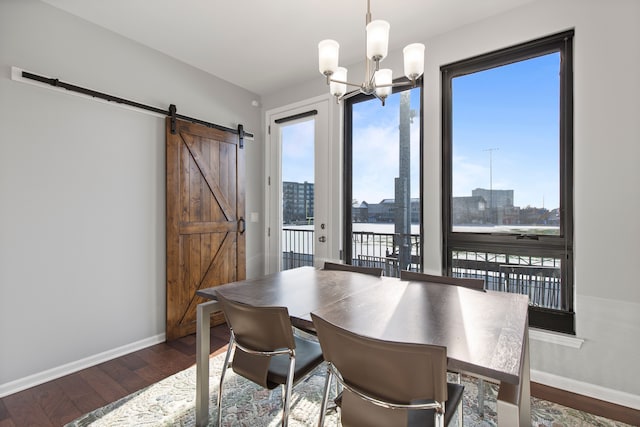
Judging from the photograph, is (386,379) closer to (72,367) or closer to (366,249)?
(366,249)

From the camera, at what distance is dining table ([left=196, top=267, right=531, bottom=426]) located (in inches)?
38.3

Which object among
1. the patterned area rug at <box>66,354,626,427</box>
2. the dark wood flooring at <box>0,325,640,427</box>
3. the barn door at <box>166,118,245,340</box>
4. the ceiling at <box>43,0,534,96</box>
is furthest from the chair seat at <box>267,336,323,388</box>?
the ceiling at <box>43,0,534,96</box>

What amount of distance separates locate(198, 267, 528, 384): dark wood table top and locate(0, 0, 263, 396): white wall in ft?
4.78

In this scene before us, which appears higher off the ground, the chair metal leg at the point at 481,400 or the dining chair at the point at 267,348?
the dining chair at the point at 267,348

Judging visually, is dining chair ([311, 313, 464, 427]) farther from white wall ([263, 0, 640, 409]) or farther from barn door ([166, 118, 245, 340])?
barn door ([166, 118, 245, 340])

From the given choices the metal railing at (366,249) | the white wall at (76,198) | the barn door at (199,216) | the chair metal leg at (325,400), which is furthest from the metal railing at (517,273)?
the white wall at (76,198)

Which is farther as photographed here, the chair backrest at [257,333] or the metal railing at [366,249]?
the metal railing at [366,249]

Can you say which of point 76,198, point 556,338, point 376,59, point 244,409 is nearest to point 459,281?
point 556,338

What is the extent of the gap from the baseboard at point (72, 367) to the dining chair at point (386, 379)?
7.48 feet

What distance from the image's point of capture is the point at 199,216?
10.6 ft

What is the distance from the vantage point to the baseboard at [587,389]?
193 cm

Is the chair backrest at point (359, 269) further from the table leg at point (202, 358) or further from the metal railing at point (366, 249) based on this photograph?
the table leg at point (202, 358)

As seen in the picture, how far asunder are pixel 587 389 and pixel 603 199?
4.21 feet

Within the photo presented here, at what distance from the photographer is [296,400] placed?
2.00 metres
